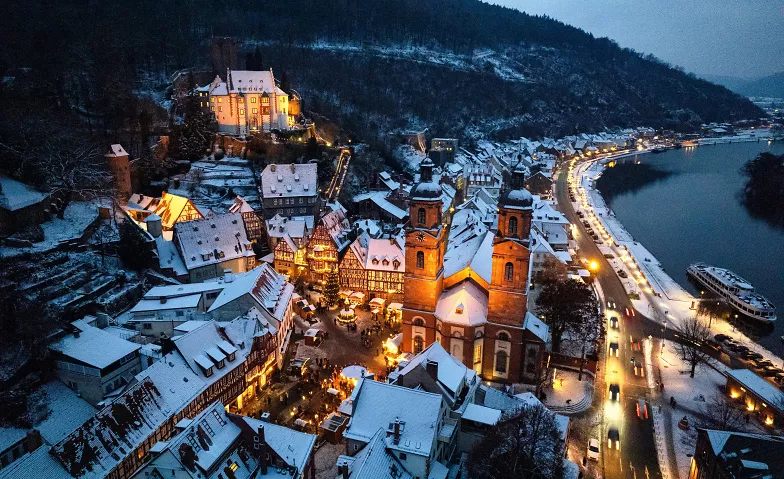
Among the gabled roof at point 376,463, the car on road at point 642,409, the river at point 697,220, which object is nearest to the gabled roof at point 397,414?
the gabled roof at point 376,463

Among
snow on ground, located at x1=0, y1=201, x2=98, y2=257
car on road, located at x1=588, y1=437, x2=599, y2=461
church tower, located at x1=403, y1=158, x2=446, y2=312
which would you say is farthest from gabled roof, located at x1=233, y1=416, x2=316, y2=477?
snow on ground, located at x1=0, y1=201, x2=98, y2=257

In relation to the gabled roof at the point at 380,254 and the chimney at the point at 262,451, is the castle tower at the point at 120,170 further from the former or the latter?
the chimney at the point at 262,451

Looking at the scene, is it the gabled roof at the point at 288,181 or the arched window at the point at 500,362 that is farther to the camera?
the gabled roof at the point at 288,181

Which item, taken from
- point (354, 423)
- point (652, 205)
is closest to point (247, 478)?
point (354, 423)

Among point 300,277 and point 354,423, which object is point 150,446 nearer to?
point 354,423

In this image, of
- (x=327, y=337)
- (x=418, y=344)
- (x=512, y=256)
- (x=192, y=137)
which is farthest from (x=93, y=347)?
(x=192, y=137)
